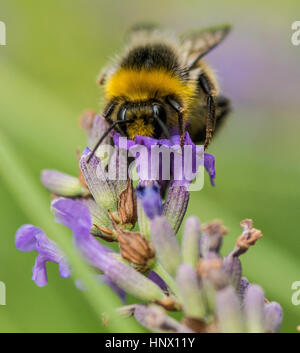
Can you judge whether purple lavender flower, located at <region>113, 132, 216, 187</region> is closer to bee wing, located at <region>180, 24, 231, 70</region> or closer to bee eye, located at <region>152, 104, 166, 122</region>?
bee eye, located at <region>152, 104, 166, 122</region>

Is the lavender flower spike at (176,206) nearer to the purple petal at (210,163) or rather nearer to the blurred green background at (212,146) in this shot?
the purple petal at (210,163)

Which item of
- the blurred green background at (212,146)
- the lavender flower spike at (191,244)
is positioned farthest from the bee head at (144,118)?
the blurred green background at (212,146)

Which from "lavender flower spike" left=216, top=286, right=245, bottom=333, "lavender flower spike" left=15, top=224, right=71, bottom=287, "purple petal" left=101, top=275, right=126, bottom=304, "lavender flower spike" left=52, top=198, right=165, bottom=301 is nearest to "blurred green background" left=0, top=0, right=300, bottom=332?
"purple petal" left=101, top=275, right=126, bottom=304

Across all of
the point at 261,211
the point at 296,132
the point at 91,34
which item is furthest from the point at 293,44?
the point at 261,211
